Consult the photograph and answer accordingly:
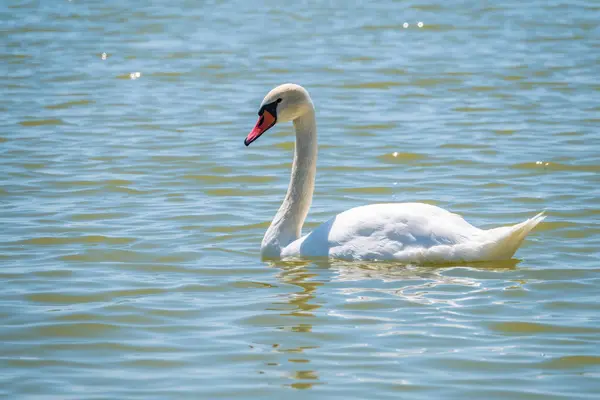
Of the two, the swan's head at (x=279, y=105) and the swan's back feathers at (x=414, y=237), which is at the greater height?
the swan's head at (x=279, y=105)

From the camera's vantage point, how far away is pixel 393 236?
312 inches

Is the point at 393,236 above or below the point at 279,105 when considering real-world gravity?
below

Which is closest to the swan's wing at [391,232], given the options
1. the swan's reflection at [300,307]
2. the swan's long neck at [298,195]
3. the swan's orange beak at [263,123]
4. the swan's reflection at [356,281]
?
the swan's reflection at [356,281]

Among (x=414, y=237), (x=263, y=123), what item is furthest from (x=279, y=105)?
(x=414, y=237)

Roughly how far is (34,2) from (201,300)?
71.1 feet

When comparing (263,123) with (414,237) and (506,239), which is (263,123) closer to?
(414,237)

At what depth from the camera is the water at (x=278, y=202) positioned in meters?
6.21

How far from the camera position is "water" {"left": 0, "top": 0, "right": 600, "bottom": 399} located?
6207 mm

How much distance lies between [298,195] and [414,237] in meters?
1.34

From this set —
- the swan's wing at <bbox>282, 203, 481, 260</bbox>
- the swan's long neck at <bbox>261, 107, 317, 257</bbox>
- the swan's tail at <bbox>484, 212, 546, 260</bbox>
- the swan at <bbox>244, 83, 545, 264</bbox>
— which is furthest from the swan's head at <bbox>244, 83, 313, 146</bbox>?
the swan's tail at <bbox>484, 212, 546, 260</bbox>

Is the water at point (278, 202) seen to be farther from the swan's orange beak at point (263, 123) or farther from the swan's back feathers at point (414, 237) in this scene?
the swan's orange beak at point (263, 123)

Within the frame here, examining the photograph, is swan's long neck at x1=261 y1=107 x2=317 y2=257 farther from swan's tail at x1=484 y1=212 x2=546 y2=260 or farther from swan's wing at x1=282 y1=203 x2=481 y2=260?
swan's tail at x1=484 y1=212 x2=546 y2=260

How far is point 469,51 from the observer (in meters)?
20.0

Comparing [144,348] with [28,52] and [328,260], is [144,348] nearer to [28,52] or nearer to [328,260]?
[328,260]
